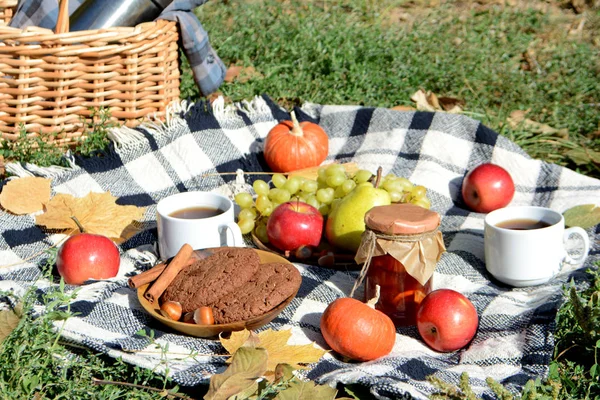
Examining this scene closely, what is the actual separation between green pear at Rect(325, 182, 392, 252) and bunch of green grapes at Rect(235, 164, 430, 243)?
9 centimetres

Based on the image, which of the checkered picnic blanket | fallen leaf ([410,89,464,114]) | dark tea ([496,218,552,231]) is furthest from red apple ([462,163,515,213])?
fallen leaf ([410,89,464,114])

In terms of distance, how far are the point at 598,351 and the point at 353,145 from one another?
5.00 feet

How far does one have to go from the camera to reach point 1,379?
1572 millimetres

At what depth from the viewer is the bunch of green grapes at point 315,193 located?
244cm

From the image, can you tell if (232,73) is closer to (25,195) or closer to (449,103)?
(449,103)

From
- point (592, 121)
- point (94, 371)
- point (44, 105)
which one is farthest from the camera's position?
point (592, 121)

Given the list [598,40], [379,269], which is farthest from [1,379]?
[598,40]

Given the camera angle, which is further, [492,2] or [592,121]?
[492,2]

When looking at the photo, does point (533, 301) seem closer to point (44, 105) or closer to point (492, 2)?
point (44, 105)

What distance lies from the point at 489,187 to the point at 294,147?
2.45ft

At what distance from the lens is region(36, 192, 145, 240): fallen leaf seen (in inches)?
96.6

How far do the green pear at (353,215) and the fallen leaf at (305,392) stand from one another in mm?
807

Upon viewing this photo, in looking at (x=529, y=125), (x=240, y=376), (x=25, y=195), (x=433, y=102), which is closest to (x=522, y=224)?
(x=240, y=376)

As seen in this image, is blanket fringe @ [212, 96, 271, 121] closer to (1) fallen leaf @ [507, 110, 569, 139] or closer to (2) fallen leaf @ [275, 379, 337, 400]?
(1) fallen leaf @ [507, 110, 569, 139]
